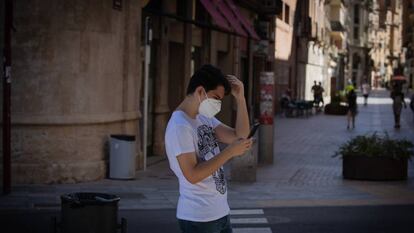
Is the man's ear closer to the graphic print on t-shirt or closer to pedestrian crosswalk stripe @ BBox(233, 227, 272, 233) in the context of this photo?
the graphic print on t-shirt

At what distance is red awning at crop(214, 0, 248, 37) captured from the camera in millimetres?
21875

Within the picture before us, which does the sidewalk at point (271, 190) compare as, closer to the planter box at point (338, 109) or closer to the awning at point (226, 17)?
the awning at point (226, 17)

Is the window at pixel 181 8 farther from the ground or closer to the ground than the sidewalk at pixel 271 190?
farther from the ground

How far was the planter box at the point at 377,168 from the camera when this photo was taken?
48.8 ft

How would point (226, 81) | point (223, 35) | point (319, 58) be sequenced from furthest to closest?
point (319, 58) < point (223, 35) < point (226, 81)

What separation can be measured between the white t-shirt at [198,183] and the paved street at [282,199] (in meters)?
4.77

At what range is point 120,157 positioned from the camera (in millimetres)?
14414

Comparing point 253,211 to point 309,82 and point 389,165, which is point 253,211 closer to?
point 389,165

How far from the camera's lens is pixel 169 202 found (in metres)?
12.2

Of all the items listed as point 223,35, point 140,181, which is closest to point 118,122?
point 140,181

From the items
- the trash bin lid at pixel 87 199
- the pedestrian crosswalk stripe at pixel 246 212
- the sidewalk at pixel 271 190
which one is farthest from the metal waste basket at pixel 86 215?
the sidewalk at pixel 271 190

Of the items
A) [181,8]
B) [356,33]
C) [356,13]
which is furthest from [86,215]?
[356,33]

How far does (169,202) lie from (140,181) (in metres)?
2.41

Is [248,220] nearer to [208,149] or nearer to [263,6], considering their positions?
[208,149]
